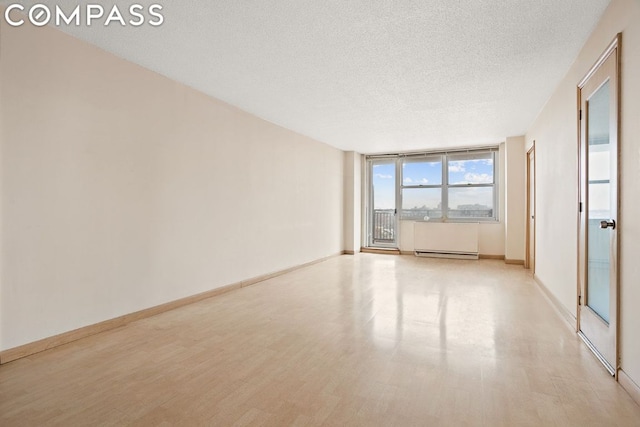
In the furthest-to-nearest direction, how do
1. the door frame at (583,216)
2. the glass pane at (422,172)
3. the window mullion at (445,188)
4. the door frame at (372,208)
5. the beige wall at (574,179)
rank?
the door frame at (372,208)
the glass pane at (422,172)
the window mullion at (445,188)
the door frame at (583,216)
the beige wall at (574,179)

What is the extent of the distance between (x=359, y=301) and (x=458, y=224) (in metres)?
4.52

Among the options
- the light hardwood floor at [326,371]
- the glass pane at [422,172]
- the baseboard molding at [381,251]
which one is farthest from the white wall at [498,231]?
the light hardwood floor at [326,371]

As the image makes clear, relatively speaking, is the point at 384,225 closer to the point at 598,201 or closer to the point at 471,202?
the point at 471,202

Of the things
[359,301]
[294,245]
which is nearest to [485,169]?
[294,245]

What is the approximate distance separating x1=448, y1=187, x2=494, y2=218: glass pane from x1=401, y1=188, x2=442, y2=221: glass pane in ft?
0.98

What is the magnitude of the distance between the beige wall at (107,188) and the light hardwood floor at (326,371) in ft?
1.26

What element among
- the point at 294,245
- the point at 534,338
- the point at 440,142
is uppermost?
the point at 440,142

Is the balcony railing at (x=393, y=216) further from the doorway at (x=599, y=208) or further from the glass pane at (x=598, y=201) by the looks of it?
the glass pane at (x=598, y=201)

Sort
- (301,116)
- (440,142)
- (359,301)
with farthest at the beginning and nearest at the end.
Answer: (440,142)
(301,116)
(359,301)

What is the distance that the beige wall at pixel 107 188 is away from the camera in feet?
8.31

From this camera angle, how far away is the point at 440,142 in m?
7.15

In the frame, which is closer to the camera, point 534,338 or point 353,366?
point 353,366

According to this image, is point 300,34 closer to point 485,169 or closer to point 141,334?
point 141,334

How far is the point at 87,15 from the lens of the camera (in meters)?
2.57
